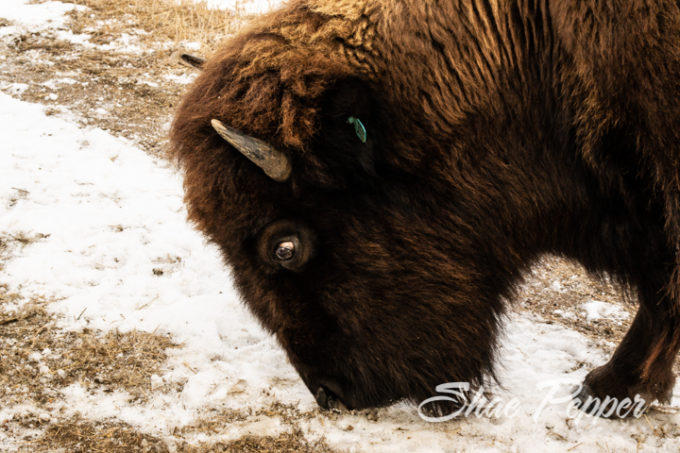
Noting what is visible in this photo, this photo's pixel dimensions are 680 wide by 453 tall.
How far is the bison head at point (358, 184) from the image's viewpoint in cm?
262

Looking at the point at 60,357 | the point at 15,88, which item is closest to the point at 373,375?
the point at 60,357

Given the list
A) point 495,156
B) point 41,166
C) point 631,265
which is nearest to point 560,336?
point 631,265

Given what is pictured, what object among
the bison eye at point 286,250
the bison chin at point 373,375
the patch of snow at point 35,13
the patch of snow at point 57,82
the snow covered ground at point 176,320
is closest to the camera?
the bison eye at point 286,250

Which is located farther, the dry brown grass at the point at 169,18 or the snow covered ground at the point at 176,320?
the dry brown grass at the point at 169,18

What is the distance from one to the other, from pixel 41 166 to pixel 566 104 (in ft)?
14.7

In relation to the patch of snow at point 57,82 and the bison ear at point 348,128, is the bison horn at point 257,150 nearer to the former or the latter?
the bison ear at point 348,128

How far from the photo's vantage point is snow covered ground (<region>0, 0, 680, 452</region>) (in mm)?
3176

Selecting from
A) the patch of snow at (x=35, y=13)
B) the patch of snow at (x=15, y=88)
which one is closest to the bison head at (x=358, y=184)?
the patch of snow at (x=15, y=88)

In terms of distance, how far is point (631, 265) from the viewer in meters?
2.91

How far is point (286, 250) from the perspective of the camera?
8.96 ft

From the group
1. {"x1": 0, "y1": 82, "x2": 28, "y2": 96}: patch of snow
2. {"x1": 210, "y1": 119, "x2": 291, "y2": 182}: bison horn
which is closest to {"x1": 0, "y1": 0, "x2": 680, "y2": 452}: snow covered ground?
{"x1": 0, "y1": 82, "x2": 28, "y2": 96}: patch of snow

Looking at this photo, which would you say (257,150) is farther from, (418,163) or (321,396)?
(321,396)

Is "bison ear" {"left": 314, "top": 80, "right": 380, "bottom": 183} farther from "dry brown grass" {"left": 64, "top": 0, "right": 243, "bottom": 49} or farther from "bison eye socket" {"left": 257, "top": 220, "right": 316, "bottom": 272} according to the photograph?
"dry brown grass" {"left": 64, "top": 0, "right": 243, "bottom": 49}

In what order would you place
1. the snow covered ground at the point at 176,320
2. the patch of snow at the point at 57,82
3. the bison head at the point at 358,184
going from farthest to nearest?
the patch of snow at the point at 57,82 < the snow covered ground at the point at 176,320 < the bison head at the point at 358,184
